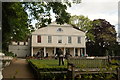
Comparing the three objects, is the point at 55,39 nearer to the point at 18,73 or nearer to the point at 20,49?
the point at 20,49

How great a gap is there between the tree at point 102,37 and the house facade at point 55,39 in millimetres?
5762

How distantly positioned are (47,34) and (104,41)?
614 inches

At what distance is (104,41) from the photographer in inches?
2190

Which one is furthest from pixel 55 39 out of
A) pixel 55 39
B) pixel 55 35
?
pixel 55 35

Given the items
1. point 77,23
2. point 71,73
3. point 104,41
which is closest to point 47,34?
point 77,23

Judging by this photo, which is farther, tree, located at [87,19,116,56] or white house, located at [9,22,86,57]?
tree, located at [87,19,116,56]

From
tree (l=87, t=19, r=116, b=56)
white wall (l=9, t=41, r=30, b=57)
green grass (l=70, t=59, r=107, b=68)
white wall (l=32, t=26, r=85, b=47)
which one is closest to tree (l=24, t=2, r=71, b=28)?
green grass (l=70, t=59, r=107, b=68)

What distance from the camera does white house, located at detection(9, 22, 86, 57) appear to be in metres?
50.1

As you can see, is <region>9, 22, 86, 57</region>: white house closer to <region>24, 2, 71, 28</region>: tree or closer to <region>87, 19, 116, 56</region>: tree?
<region>87, 19, 116, 56</region>: tree

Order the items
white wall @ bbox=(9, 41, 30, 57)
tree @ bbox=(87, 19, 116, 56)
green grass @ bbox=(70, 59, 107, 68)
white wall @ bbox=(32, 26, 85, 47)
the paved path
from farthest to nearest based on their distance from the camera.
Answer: tree @ bbox=(87, 19, 116, 56)
white wall @ bbox=(9, 41, 30, 57)
white wall @ bbox=(32, 26, 85, 47)
the paved path
green grass @ bbox=(70, 59, 107, 68)

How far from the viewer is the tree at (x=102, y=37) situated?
5528 cm

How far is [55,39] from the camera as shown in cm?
5059

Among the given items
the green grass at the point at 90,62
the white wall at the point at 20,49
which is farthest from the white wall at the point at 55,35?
the green grass at the point at 90,62

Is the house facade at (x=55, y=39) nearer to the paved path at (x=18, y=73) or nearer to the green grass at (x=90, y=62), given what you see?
the paved path at (x=18, y=73)
